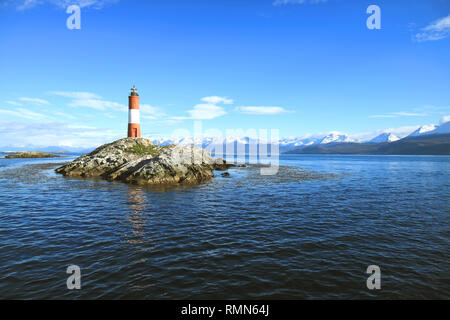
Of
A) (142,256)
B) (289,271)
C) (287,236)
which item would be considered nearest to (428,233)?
(287,236)

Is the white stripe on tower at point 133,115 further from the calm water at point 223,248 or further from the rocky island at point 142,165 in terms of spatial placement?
the calm water at point 223,248

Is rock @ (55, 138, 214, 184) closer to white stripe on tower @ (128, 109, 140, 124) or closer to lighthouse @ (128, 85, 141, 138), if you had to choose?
lighthouse @ (128, 85, 141, 138)

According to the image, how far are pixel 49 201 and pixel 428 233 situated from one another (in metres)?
29.6

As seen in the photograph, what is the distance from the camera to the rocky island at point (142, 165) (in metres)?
34.9

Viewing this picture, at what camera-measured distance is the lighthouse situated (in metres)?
53.2

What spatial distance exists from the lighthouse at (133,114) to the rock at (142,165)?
3.14 m

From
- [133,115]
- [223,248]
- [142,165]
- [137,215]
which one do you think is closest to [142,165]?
[142,165]

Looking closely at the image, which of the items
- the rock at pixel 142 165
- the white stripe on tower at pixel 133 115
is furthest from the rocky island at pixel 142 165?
the white stripe on tower at pixel 133 115

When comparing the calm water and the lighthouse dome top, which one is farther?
the lighthouse dome top

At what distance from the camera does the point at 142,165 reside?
3806 cm

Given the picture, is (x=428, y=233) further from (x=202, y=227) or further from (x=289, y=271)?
(x=202, y=227)

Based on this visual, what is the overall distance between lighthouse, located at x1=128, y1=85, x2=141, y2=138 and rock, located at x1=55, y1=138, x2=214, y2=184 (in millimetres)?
3144

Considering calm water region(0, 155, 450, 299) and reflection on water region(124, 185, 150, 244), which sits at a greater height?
reflection on water region(124, 185, 150, 244)

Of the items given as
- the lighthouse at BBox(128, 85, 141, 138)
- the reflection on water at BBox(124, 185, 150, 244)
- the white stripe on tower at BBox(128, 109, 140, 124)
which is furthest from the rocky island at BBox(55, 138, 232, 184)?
the reflection on water at BBox(124, 185, 150, 244)
